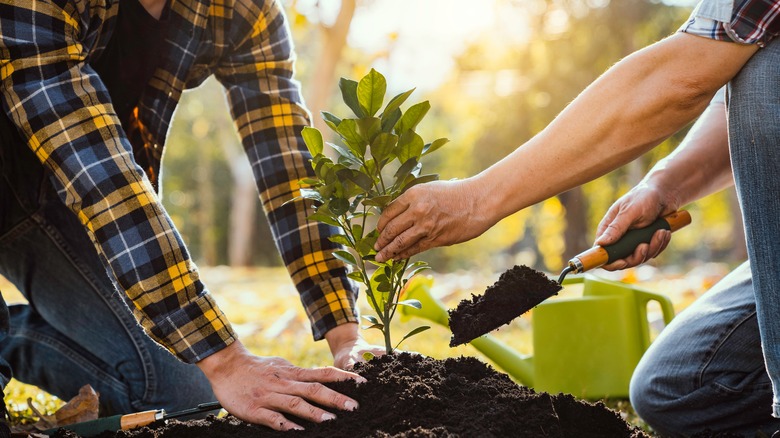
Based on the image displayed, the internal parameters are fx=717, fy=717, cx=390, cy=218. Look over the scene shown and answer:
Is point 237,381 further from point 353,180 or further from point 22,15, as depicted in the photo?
point 22,15

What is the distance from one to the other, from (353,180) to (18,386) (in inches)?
95.2

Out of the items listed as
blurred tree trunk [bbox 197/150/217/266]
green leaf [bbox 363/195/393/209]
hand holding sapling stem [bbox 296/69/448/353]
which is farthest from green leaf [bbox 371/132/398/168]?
blurred tree trunk [bbox 197/150/217/266]

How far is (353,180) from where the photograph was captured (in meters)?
1.78

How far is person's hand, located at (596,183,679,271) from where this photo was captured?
76.9 inches

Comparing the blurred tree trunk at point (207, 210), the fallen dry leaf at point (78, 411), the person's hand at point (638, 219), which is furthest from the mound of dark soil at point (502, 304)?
the blurred tree trunk at point (207, 210)

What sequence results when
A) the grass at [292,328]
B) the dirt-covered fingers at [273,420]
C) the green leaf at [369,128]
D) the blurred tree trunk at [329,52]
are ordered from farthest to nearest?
the blurred tree trunk at [329,52] < the grass at [292,328] < the green leaf at [369,128] < the dirt-covered fingers at [273,420]

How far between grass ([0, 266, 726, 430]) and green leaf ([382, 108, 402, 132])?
1330mm

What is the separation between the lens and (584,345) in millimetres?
2721

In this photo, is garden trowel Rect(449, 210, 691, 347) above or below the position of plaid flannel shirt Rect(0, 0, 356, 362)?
below

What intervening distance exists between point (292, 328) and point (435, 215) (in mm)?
3490

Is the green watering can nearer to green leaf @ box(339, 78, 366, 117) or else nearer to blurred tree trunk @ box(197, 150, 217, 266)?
green leaf @ box(339, 78, 366, 117)

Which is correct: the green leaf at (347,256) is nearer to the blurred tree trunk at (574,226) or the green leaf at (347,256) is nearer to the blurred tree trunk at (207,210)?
the blurred tree trunk at (574,226)

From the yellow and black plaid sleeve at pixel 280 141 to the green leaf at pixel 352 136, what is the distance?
50 centimetres

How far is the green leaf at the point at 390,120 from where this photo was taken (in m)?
1.76
